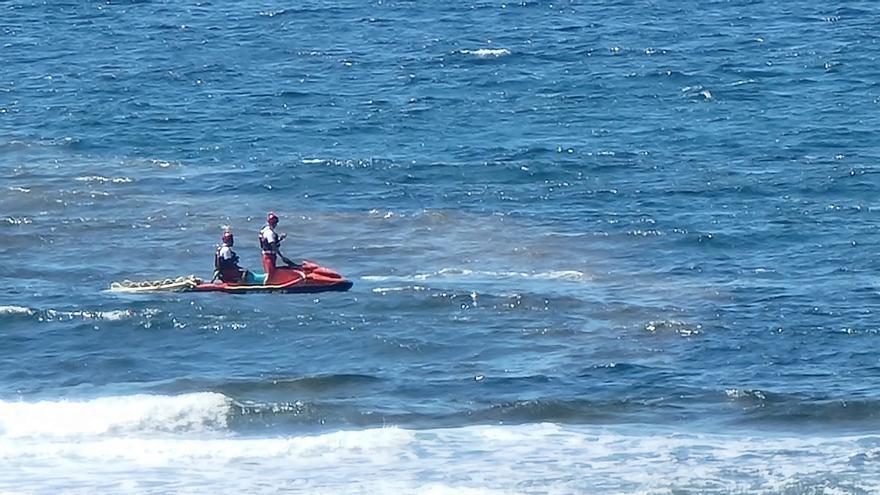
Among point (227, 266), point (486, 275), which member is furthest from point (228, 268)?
point (486, 275)

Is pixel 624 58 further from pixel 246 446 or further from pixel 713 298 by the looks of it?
pixel 246 446

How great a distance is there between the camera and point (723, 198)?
145ft

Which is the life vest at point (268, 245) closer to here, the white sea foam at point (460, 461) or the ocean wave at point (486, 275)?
the ocean wave at point (486, 275)

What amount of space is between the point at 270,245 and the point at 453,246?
5435 mm

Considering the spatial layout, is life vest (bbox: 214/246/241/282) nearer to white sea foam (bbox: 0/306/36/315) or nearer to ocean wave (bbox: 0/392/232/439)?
white sea foam (bbox: 0/306/36/315)

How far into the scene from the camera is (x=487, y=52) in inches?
2344

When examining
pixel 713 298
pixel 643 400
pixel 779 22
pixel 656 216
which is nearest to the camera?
pixel 643 400

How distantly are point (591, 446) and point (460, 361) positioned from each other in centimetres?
476

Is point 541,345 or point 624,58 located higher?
point 624,58

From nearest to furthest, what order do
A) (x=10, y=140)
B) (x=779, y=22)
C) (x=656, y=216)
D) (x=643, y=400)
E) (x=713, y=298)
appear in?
(x=643, y=400) → (x=713, y=298) → (x=656, y=216) → (x=10, y=140) → (x=779, y=22)

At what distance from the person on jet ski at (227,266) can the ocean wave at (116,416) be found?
17.8 ft

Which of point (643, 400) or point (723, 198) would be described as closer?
point (643, 400)

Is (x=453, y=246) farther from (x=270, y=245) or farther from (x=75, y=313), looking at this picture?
(x=75, y=313)

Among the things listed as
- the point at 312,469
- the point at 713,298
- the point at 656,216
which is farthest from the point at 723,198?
the point at 312,469
